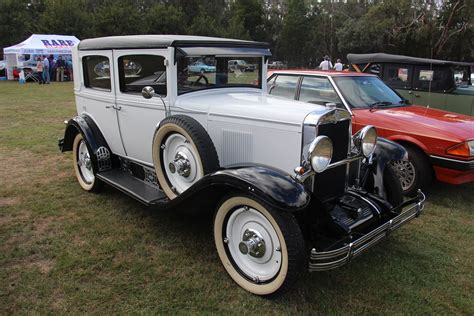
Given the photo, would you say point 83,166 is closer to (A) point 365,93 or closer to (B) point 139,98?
(B) point 139,98

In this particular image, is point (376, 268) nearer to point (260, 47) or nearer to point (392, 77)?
point (260, 47)

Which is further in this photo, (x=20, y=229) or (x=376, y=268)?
(x=20, y=229)

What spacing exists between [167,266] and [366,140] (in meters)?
2.12

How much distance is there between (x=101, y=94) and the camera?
4730 millimetres

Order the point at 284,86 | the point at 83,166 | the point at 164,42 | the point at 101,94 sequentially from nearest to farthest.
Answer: the point at 164,42
the point at 101,94
the point at 83,166
the point at 284,86

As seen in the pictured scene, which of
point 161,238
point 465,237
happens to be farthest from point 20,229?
point 465,237

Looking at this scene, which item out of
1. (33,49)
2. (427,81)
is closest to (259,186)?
(427,81)

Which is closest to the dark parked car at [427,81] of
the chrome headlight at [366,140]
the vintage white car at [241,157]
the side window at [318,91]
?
the side window at [318,91]

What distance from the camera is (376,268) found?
3.41 m

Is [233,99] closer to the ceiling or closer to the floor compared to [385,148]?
closer to the ceiling

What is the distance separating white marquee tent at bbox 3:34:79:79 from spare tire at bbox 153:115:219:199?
940 inches

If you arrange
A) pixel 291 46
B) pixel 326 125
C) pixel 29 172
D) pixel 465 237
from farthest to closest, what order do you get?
pixel 291 46, pixel 29 172, pixel 465 237, pixel 326 125

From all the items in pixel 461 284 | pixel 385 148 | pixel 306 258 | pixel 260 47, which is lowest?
pixel 461 284

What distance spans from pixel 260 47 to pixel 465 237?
2.97 meters
